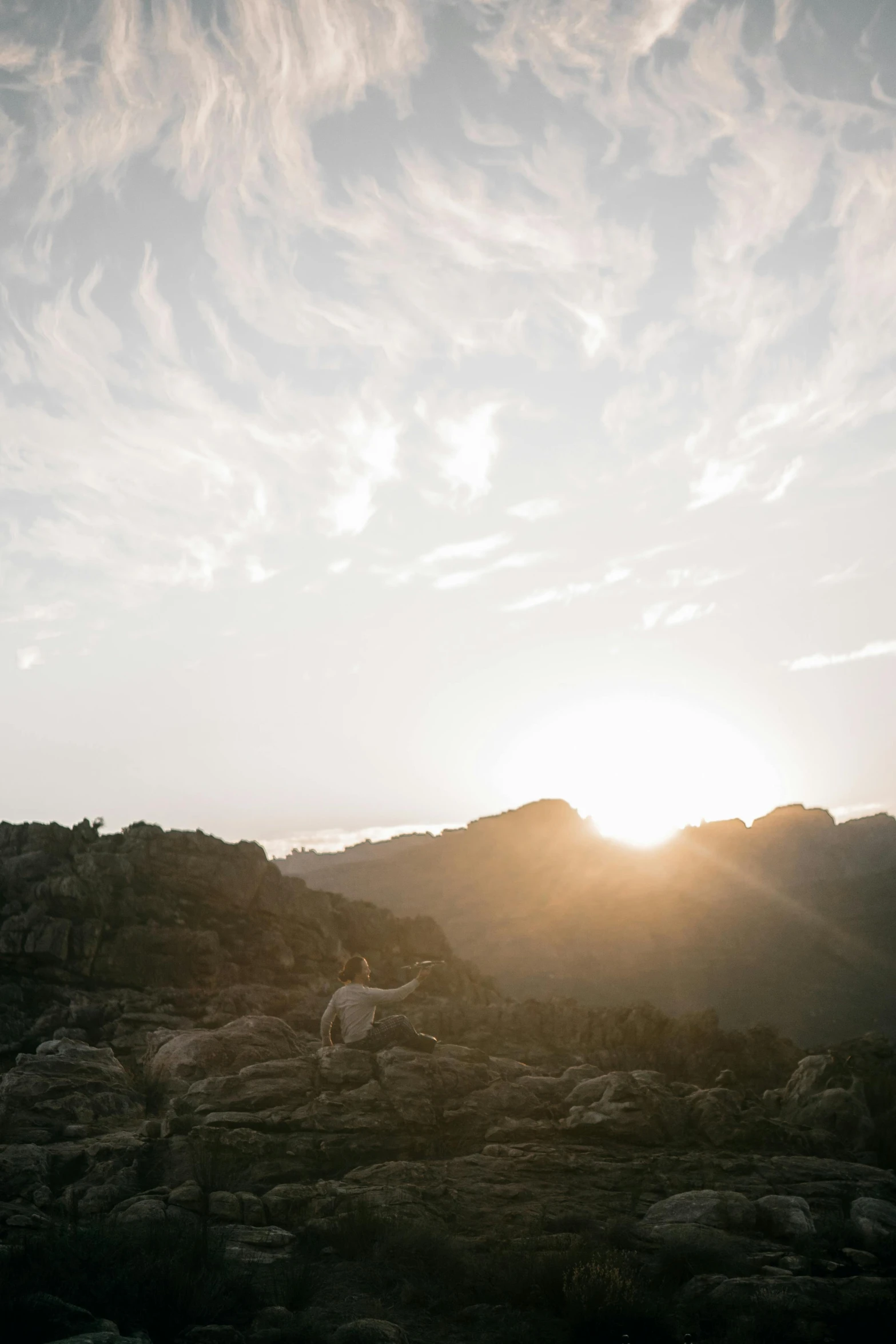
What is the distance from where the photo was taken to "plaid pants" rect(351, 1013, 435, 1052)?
17172 mm

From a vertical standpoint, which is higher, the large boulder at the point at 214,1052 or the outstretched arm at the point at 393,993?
the outstretched arm at the point at 393,993

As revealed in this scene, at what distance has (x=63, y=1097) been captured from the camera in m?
16.2

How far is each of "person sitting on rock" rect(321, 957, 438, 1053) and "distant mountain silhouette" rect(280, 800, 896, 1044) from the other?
64166 mm

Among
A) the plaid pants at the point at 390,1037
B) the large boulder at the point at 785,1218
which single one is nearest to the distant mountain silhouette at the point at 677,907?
the plaid pants at the point at 390,1037

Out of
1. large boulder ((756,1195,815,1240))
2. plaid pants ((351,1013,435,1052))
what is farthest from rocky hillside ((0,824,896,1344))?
plaid pants ((351,1013,435,1052))

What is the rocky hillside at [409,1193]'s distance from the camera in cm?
908

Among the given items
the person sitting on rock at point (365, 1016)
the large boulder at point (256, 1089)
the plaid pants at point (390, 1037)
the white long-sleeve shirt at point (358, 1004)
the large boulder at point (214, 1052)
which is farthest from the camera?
the large boulder at point (214, 1052)

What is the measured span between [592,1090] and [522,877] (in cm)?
11467

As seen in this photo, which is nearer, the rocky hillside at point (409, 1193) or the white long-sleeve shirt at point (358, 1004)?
the rocky hillside at point (409, 1193)

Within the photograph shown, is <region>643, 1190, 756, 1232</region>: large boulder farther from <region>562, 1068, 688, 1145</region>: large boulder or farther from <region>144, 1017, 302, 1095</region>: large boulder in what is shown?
<region>144, 1017, 302, 1095</region>: large boulder

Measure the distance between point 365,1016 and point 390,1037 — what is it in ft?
3.43

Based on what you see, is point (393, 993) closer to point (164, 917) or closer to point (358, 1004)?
point (358, 1004)

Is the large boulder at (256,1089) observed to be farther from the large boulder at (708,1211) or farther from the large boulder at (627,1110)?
the large boulder at (708,1211)

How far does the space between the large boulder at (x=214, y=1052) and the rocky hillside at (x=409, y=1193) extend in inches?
2.2
